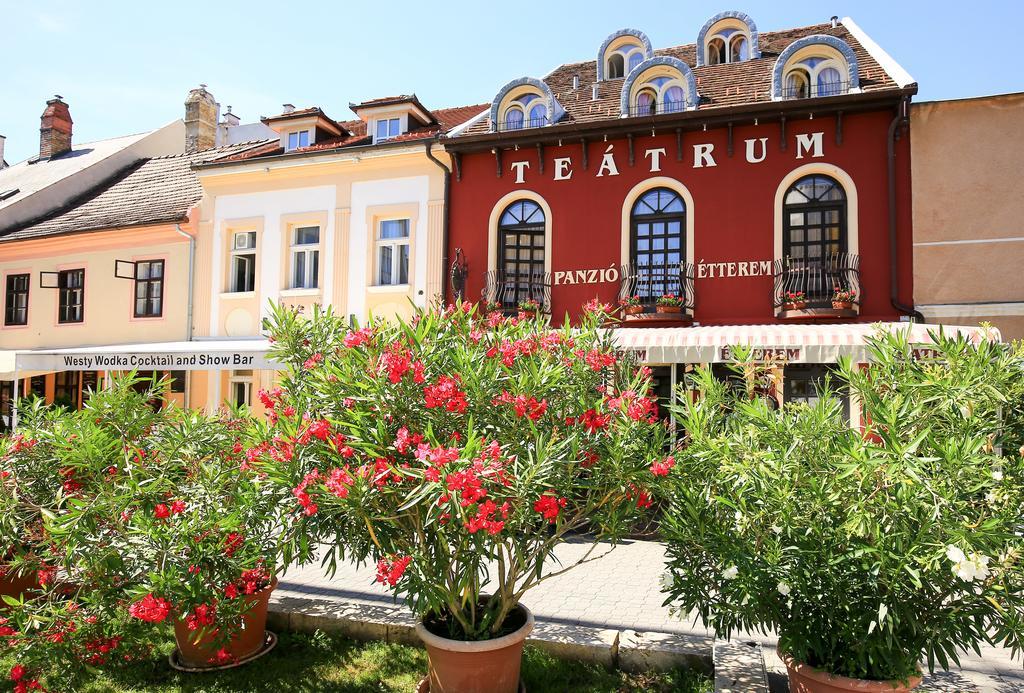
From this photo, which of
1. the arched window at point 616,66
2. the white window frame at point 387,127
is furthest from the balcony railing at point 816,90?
the white window frame at point 387,127

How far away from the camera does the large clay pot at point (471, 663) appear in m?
4.18

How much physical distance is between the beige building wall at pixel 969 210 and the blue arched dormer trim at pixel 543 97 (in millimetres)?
6428

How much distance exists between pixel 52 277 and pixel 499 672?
18584 millimetres

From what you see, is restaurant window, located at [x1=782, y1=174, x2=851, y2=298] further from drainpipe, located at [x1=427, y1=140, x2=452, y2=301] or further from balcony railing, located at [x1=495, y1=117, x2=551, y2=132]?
drainpipe, located at [x1=427, y1=140, x2=452, y2=301]

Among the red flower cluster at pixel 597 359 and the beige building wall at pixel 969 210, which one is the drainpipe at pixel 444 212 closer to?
the beige building wall at pixel 969 210

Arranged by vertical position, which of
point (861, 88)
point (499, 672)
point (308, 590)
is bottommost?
point (308, 590)

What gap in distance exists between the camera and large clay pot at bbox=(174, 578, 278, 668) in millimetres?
4804

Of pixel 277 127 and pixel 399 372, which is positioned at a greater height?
pixel 277 127

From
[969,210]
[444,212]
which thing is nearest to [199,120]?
[444,212]

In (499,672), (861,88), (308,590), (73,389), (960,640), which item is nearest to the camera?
(960,640)

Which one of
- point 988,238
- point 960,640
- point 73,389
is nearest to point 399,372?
point 960,640

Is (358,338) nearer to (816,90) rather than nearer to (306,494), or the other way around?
→ (306,494)

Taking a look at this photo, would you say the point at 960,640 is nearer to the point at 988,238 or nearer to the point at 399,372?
the point at 399,372

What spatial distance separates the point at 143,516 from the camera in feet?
14.4
